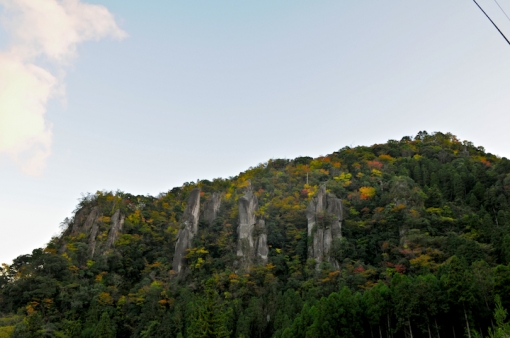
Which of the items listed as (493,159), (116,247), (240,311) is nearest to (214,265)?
(240,311)

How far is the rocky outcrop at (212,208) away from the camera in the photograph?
59.2 metres

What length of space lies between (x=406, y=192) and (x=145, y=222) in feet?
117

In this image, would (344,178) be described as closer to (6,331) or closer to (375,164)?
(375,164)

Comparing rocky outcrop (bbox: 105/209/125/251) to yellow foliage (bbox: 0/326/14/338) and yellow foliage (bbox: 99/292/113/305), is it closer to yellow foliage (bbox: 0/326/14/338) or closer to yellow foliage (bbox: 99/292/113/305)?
yellow foliage (bbox: 99/292/113/305)

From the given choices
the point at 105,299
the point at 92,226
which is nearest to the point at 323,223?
the point at 105,299

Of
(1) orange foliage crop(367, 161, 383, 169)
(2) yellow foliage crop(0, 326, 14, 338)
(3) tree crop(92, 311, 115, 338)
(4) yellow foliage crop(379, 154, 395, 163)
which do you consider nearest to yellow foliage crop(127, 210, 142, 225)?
(3) tree crop(92, 311, 115, 338)

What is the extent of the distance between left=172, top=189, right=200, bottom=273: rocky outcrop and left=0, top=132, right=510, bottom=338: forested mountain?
17 centimetres

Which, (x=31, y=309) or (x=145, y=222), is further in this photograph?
(x=145, y=222)

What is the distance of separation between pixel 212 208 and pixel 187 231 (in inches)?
238

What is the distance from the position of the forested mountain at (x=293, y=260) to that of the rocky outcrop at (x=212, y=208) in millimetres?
215

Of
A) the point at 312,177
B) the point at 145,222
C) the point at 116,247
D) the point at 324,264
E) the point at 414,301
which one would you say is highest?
the point at 312,177

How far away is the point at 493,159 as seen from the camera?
6406 cm

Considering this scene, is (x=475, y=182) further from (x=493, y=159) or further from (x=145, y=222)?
(x=145, y=222)

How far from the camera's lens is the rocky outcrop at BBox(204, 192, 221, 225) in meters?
59.2
